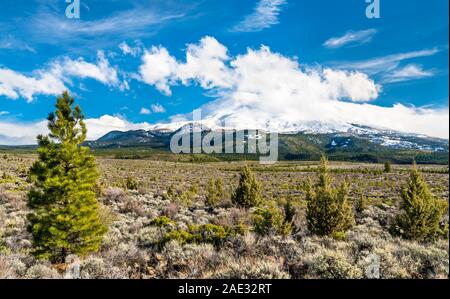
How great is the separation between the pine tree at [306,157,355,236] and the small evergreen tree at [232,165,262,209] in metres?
8.80

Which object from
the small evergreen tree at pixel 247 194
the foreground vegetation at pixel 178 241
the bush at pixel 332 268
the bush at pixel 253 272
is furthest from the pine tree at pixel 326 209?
the small evergreen tree at pixel 247 194

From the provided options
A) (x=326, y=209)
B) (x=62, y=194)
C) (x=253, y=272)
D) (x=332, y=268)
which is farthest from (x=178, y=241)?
(x=326, y=209)

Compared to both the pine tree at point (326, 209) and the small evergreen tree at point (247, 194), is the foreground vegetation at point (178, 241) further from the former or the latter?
the small evergreen tree at point (247, 194)

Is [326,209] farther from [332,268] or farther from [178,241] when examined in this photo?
[332,268]

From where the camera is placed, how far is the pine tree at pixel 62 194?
9.68 meters

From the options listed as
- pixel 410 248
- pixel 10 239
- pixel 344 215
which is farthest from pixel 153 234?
pixel 410 248

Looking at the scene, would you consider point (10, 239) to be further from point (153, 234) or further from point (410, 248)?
point (410, 248)

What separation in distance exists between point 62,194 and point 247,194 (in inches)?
599

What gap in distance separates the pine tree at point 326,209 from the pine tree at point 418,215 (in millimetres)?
2287

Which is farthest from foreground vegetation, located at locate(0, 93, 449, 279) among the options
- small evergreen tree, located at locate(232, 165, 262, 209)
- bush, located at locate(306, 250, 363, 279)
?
small evergreen tree, located at locate(232, 165, 262, 209)
